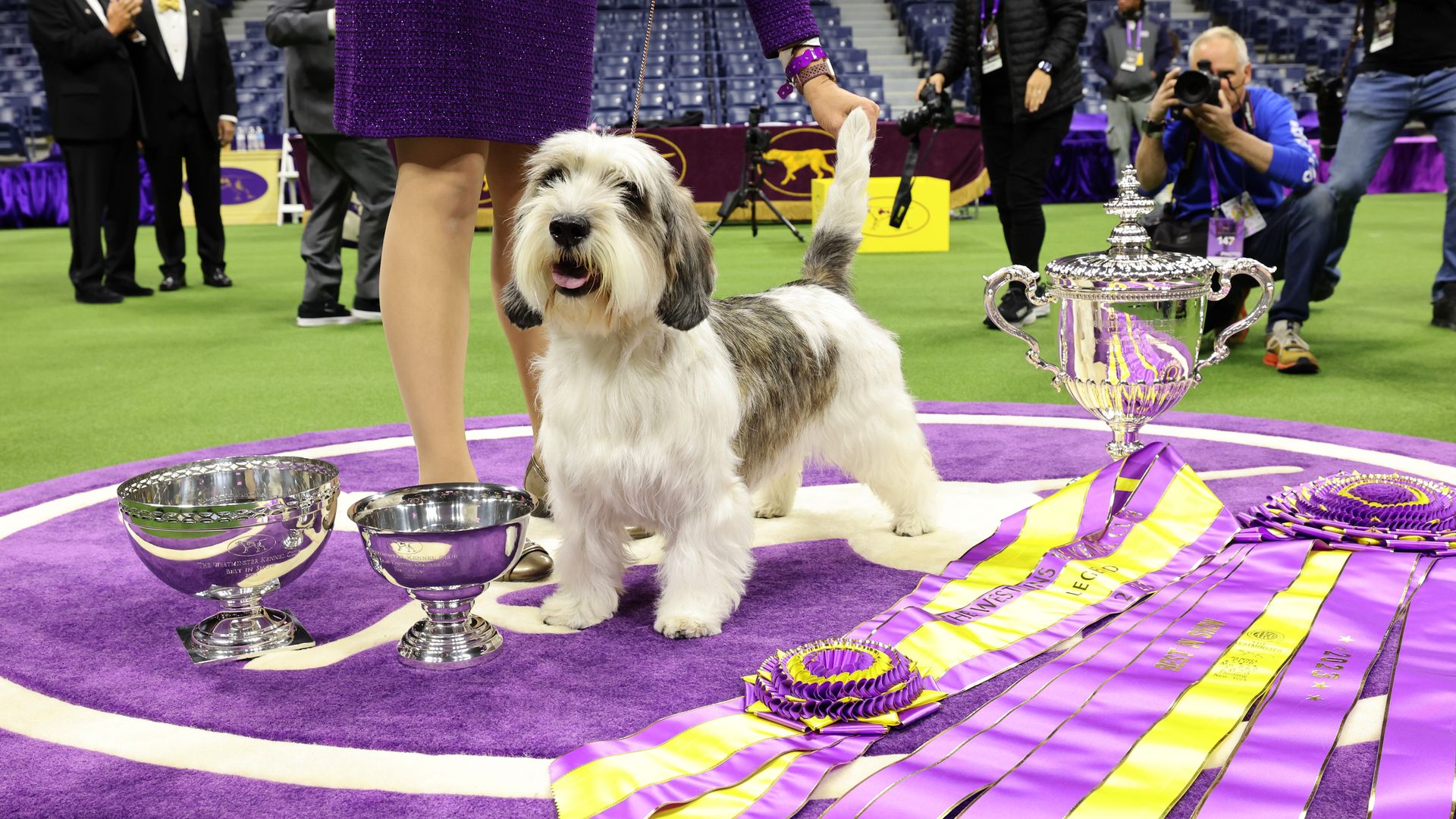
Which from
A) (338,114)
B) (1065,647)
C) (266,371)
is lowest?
(266,371)

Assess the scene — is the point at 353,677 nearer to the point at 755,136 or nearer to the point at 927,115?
the point at 927,115

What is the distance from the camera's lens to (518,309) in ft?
7.32

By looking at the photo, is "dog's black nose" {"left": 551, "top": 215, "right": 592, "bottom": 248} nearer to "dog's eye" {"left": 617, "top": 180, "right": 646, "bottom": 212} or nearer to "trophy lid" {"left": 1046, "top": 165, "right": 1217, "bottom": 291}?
"dog's eye" {"left": 617, "top": 180, "right": 646, "bottom": 212}

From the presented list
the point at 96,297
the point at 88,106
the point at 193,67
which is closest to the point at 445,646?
the point at 96,297

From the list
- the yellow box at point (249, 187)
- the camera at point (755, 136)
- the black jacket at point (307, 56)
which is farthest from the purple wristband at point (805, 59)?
the yellow box at point (249, 187)

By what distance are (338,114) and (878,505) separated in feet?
5.27

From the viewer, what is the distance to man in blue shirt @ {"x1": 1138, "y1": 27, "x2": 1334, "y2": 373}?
4.49m

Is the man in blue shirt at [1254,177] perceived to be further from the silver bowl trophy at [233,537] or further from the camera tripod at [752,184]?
the camera tripod at [752,184]

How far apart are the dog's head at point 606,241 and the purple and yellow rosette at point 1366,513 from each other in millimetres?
1380

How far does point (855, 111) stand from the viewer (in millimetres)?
2545

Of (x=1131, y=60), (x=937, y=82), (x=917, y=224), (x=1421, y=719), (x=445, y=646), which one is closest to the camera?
(x=1421, y=719)

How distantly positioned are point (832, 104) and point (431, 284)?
3.14 ft

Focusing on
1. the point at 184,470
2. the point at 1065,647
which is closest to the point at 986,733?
the point at 1065,647

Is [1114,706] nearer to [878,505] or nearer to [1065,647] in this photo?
[1065,647]
